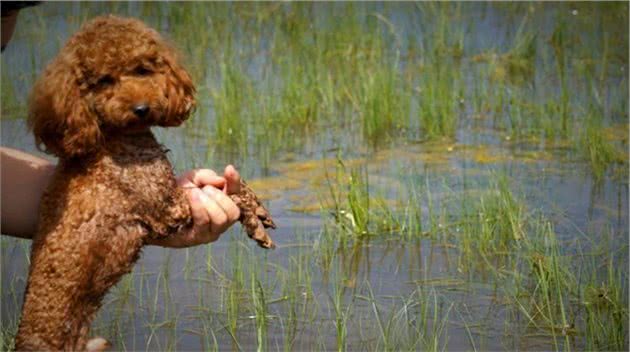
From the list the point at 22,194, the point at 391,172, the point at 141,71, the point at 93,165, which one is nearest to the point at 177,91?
the point at 141,71

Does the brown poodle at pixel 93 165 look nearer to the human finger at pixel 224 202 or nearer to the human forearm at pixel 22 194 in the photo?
the human finger at pixel 224 202

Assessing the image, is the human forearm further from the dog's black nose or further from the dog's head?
the dog's black nose

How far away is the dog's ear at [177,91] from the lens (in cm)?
379

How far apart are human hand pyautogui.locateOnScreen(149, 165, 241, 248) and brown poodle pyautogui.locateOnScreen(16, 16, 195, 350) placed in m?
0.17

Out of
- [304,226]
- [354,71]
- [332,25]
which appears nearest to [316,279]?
[304,226]

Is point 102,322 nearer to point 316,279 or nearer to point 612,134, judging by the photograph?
point 316,279

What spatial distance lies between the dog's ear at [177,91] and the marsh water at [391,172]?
150mm

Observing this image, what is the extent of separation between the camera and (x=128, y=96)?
372cm

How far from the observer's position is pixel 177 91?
3816 millimetres

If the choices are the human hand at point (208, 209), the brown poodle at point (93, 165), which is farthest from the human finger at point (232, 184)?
the brown poodle at point (93, 165)

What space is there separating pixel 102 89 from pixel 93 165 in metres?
0.20

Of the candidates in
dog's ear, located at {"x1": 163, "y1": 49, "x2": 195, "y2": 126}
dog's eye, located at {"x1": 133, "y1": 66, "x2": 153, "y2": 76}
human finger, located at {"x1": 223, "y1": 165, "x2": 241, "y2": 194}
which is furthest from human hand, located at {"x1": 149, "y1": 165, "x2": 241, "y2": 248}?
dog's eye, located at {"x1": 133, "y1": 66, "x2": 153, "y2": 76}

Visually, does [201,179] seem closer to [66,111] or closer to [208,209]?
[208,209]

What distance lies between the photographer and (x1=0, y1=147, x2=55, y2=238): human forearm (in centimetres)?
420
